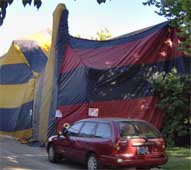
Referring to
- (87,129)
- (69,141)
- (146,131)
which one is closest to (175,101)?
(69,141)

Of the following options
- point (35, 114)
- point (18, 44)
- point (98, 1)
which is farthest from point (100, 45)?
point (98, 1)

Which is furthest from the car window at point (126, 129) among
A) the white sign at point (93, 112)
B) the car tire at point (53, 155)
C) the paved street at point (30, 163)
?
the white sign at point (93, 112)

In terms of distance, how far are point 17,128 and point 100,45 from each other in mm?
9318

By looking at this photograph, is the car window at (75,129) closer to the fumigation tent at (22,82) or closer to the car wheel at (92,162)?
the car wheel at (92,162)

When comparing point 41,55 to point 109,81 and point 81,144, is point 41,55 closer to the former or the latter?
point 109,81

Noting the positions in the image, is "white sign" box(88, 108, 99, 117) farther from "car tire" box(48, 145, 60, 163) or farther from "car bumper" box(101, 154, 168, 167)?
"car bumper" box(101, 154, 168, 167)

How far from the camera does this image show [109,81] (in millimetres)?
22938

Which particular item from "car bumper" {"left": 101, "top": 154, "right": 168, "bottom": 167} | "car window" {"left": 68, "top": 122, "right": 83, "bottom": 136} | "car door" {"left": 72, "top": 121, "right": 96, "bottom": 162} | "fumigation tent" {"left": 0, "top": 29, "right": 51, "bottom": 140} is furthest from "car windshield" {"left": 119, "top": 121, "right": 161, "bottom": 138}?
"fumigation tent" {"left": 0, "top": 29, "right": 51, "bottom": 140}

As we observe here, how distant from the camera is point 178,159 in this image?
16.6 meters

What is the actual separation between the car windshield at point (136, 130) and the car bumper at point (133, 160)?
0.55 m

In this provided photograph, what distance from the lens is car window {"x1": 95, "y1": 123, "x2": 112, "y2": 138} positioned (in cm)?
1338

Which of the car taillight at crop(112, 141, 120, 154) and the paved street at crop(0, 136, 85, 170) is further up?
the car taillight at crop(112, 141, 120, 154)

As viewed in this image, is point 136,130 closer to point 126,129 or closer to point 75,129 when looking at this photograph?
point 126,129

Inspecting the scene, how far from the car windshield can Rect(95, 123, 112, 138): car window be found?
33 centimetres
